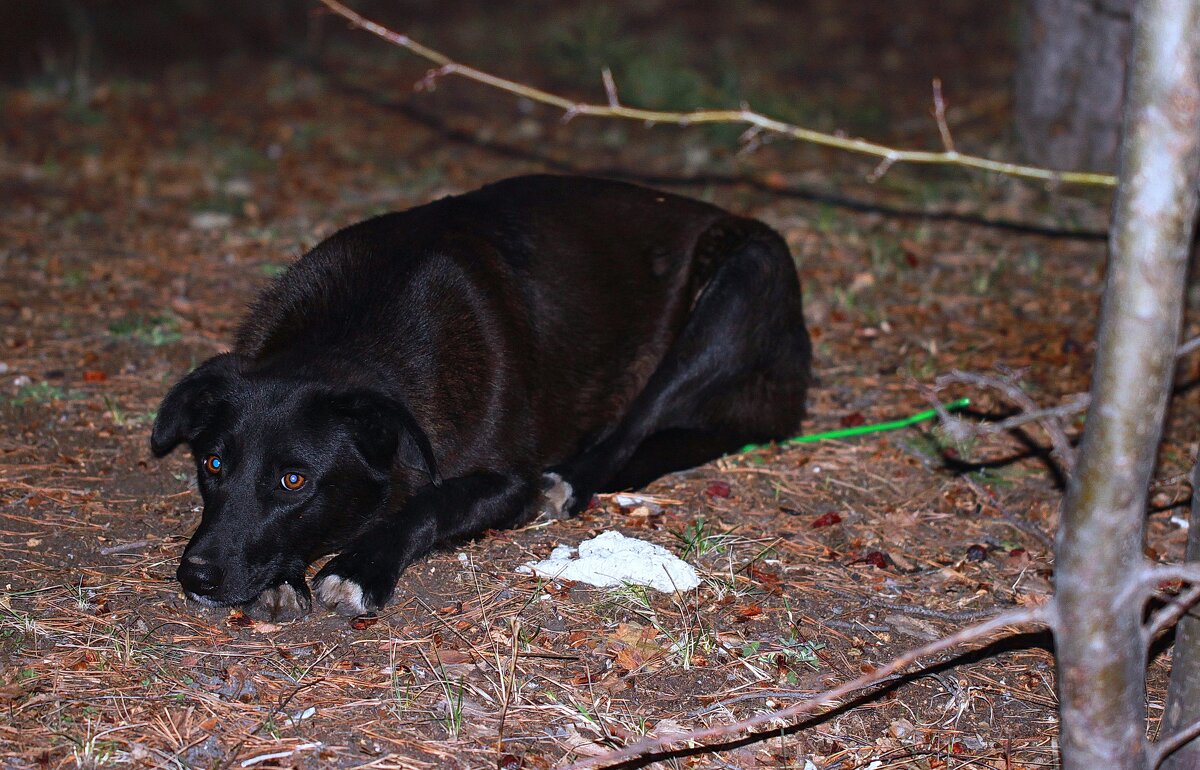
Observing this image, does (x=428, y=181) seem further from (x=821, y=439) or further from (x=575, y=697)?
(x=575, y=697)

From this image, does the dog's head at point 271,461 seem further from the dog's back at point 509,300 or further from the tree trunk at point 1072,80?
the tree trunk at point 1072,80

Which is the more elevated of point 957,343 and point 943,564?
point 957,343

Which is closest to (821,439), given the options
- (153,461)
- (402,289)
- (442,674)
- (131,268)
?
(402,289)

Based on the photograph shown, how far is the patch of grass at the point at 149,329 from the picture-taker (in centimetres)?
586

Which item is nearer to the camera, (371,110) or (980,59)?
(371,110)

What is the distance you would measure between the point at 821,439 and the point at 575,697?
223 cm

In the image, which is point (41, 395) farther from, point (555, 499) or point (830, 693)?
point (830, 693)

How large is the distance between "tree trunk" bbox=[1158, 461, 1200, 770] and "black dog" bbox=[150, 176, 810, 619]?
2.17 metres

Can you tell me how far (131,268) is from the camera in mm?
6930

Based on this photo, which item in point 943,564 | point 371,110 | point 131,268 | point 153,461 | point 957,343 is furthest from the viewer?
point 371,110

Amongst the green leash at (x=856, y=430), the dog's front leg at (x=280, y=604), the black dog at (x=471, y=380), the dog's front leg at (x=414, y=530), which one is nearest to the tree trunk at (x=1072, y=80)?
the green leash at (x=856, y=430)

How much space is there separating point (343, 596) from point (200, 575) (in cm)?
45

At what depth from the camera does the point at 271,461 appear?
12.5 ft

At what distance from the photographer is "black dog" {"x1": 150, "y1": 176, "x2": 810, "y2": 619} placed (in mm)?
3844
